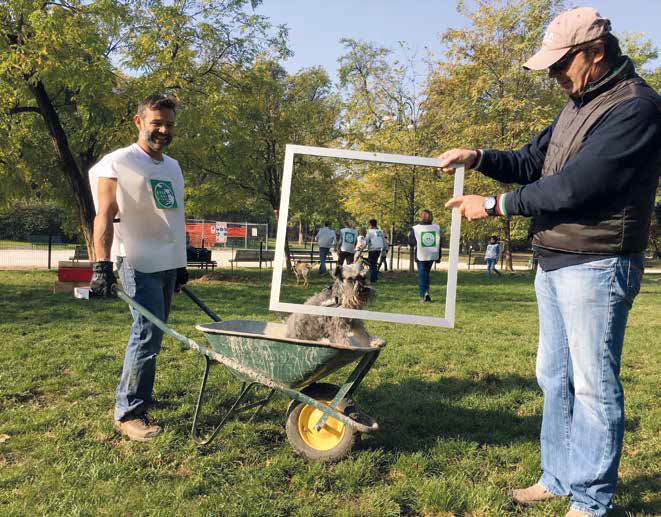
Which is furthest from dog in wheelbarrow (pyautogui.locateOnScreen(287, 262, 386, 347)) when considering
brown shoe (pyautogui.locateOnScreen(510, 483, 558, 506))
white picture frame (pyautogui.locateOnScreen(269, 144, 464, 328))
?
brown shoe (pyautogui.locateOnScreen(510, 483, 558, 506))

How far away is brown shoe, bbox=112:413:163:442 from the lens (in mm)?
2990

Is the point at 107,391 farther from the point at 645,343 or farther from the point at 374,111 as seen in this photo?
the point at 374,111

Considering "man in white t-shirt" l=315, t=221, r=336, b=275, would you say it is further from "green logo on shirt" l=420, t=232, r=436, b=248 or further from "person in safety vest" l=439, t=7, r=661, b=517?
"person in safety vest" l=439, t=7, r=661, b=517

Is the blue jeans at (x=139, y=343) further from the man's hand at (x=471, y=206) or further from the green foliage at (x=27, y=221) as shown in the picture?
the green foliage at (x=27, y=221)

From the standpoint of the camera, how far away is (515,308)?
9.09 m

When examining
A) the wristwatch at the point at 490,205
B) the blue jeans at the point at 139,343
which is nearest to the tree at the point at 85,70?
the blue jeans at the point at 139,343

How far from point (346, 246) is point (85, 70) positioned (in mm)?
7247

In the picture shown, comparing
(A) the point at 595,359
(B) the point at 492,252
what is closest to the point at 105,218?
(A) the point at 595,359

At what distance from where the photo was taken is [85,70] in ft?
27.4

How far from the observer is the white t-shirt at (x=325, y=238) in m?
3.93

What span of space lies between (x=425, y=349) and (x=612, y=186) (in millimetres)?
3900

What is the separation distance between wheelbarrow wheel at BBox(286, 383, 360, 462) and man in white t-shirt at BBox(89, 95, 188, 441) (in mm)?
916

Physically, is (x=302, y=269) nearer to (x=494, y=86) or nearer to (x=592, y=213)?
(x=592, y=213)

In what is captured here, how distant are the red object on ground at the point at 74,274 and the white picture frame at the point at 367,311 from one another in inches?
304
